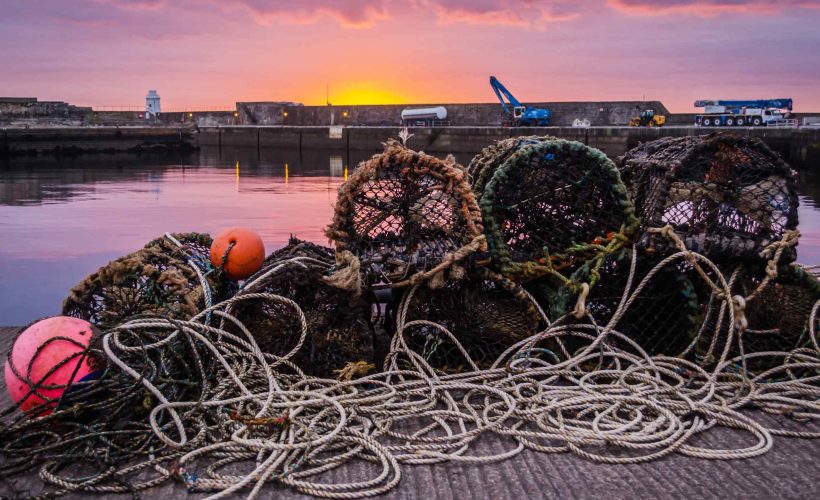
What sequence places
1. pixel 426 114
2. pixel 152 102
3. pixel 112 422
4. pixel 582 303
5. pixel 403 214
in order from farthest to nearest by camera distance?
pixel 152 102, pixel 426 114, pixel 403 214, pixel 582 303, pixel 112 422

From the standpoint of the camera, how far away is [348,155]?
40438 mm

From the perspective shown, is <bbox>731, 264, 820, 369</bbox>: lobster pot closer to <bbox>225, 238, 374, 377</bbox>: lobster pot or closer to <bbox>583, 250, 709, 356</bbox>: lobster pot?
<bbox>583, 250, 709, 356</bbox>: lobster pot

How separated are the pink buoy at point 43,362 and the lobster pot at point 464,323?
1.53 m

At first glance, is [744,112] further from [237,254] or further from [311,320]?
[311,320]

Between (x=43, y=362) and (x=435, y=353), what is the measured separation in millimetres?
1824

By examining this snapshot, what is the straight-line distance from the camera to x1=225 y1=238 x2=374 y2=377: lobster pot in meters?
3.43

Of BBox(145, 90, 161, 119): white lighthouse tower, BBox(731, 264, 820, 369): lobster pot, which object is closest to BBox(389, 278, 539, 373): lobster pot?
BBox(731, 264, 820, 369): lobster pot

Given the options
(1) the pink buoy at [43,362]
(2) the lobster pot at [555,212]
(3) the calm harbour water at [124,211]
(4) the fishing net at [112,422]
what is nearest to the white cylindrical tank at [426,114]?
(3) the calm harbour water at [124,211]

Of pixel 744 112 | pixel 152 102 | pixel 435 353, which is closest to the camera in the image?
pixel 435 353

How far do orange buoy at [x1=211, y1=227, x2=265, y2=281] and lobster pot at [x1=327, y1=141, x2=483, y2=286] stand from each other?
0.63m

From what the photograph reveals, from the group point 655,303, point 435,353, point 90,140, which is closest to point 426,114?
point 90,140

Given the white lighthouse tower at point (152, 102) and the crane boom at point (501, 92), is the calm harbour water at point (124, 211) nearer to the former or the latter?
the crane boom at point (501, 92)

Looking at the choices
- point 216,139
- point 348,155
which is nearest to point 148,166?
point 348,155

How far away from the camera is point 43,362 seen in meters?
2.77
